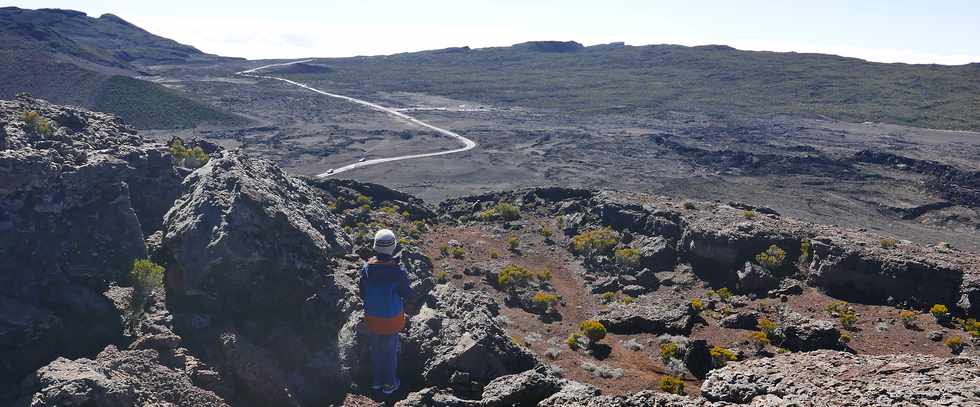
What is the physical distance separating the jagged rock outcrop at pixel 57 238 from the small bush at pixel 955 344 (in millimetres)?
15669

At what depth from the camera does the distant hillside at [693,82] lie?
9062 cm

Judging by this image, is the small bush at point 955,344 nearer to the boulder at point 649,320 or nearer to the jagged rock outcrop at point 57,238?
the boulder at point 649,320

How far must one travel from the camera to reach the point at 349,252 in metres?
12.4

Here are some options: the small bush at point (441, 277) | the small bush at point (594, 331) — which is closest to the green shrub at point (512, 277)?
the small bush at point (441, 277)

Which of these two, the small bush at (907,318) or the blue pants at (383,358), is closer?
the blue pants at (383,358)

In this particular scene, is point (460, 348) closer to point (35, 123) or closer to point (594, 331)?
point (594, 331)

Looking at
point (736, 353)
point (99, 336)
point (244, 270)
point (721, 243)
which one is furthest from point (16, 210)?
point (721, 243)

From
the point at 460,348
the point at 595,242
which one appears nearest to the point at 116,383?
the point at 460,348

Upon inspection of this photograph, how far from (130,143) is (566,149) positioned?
1984 inches

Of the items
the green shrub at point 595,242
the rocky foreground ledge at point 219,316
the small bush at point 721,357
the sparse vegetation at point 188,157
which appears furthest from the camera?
the green shrub at point 595,242

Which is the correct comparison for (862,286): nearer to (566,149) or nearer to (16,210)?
(16,210)

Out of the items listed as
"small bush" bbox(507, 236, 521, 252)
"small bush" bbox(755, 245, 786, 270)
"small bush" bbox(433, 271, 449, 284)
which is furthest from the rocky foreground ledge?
"small bush" bbox(507, 236, 521, 252)

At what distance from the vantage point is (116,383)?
20.9 feet

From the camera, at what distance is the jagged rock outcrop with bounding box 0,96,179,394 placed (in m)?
7.15
